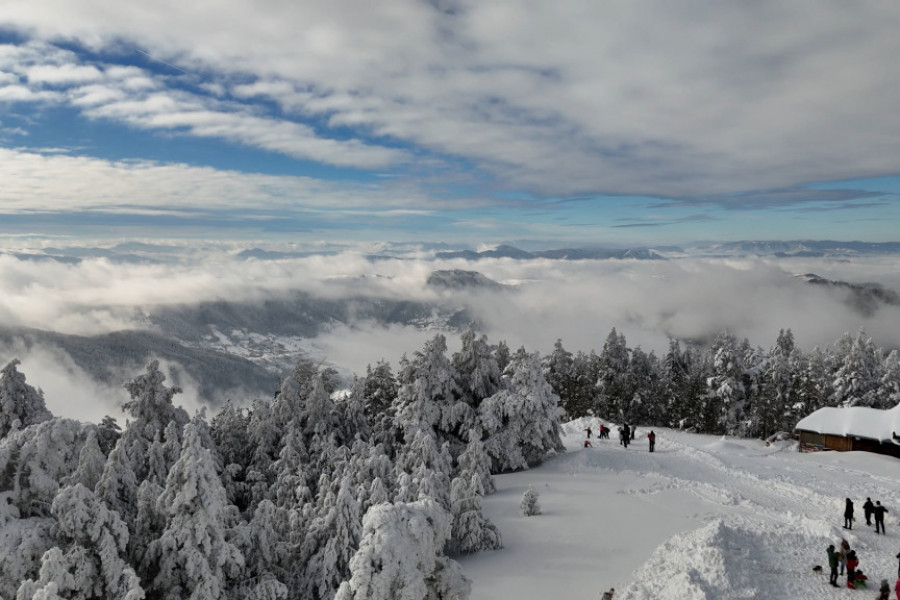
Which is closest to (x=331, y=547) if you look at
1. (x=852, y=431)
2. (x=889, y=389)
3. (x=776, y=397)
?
(x=852, y=431)

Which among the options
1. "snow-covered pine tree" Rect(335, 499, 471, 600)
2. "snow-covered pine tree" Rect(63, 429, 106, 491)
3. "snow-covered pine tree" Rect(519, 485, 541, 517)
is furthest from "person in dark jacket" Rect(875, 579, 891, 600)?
"snow-covered pine tree" Rect(63, 429, 106, 491)

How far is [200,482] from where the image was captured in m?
14.3

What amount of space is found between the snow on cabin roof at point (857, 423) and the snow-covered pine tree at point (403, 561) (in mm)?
37084

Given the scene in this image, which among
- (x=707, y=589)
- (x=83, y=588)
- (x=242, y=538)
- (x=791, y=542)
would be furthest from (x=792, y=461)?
(x=83, y=588)

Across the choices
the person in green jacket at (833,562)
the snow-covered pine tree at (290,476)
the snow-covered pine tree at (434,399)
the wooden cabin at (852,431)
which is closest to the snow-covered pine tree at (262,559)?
the snow-covered pine tree at (290,476)

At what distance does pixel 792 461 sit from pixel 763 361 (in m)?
28.7

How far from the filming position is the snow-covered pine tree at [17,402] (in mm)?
21031

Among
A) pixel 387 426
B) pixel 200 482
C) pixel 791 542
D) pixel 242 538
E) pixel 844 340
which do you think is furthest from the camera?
pixel 844 340

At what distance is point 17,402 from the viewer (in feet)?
70.7

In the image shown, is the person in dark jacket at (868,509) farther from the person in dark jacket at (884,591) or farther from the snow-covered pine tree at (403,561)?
the snow-covered pine tree at (403,561)

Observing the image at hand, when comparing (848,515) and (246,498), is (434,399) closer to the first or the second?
(246,498)

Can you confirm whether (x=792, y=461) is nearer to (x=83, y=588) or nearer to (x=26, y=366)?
(x=83, y=588)

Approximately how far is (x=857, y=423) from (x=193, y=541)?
1671 inches

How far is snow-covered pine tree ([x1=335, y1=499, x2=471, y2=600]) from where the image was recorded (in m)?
10.4
